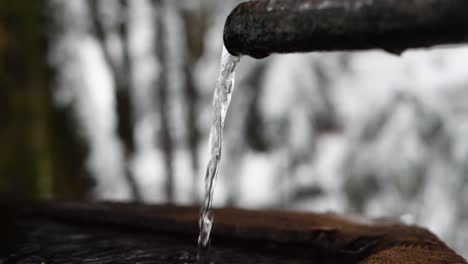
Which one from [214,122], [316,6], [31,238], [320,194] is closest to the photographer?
[316,6]

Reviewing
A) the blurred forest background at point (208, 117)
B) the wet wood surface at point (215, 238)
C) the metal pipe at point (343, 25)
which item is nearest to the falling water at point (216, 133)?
the wet wood surface at point (215, 238)

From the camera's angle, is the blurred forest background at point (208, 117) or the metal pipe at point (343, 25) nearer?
the metal pipe at point (343, 25)

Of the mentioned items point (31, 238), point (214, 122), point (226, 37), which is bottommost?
point (31, 238)

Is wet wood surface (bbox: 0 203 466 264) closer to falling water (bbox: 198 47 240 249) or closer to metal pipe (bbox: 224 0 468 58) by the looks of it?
falling water (bbox: 198 47 240 249)

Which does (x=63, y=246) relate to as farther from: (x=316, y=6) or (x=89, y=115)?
(x=89, y=115)

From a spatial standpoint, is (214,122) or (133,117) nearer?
(214,122)

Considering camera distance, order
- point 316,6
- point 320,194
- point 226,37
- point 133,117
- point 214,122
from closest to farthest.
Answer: point 316,6
point 226,37
point 214,122
point 320,194
point 133,117

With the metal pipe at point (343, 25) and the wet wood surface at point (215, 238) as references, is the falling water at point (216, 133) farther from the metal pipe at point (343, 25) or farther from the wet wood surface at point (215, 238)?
the metal pipe at point (343, 25)

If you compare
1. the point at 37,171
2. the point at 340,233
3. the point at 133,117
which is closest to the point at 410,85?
the point at 133,117
